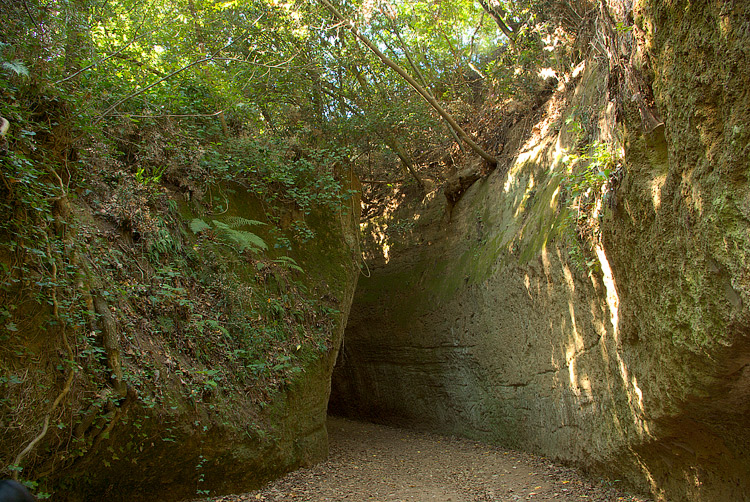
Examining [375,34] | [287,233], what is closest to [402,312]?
[287,233]

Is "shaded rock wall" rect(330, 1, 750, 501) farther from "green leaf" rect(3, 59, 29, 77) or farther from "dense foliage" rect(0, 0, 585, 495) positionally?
"green leaf" rect(3, 59, 29, 77)

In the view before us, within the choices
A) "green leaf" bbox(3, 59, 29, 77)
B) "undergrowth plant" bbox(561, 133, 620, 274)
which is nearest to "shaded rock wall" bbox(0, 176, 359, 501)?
"green leaf" bbox(3, 59, 29, 77)

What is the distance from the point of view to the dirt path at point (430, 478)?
18.7ft

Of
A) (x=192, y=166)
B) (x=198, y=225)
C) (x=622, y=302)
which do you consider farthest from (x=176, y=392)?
(x=622, y=302)

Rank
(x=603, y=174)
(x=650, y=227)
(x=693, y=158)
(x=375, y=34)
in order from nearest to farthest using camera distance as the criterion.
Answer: (x=693, y=158) → (x=650, y=227) → (x=603, y=174) → (x=375, y=34)

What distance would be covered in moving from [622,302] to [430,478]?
145 inches

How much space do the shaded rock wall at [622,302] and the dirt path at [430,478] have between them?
38 centimetres

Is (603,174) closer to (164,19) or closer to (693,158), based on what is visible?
(693,158)

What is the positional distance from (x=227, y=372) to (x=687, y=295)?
4.89m

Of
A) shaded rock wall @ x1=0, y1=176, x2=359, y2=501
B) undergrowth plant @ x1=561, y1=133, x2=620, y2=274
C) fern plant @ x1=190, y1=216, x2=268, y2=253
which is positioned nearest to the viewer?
shaded rock wall @ x1=0, y1=176, x2=359, y2=501

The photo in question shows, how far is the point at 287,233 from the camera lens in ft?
28.1

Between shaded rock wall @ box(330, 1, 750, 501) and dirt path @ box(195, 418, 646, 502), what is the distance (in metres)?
0.38

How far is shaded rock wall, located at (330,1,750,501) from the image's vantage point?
10.3 ft

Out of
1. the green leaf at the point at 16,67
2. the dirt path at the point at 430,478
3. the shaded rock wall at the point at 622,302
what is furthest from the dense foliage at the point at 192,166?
the shaded rock wall at the point at 622,302
